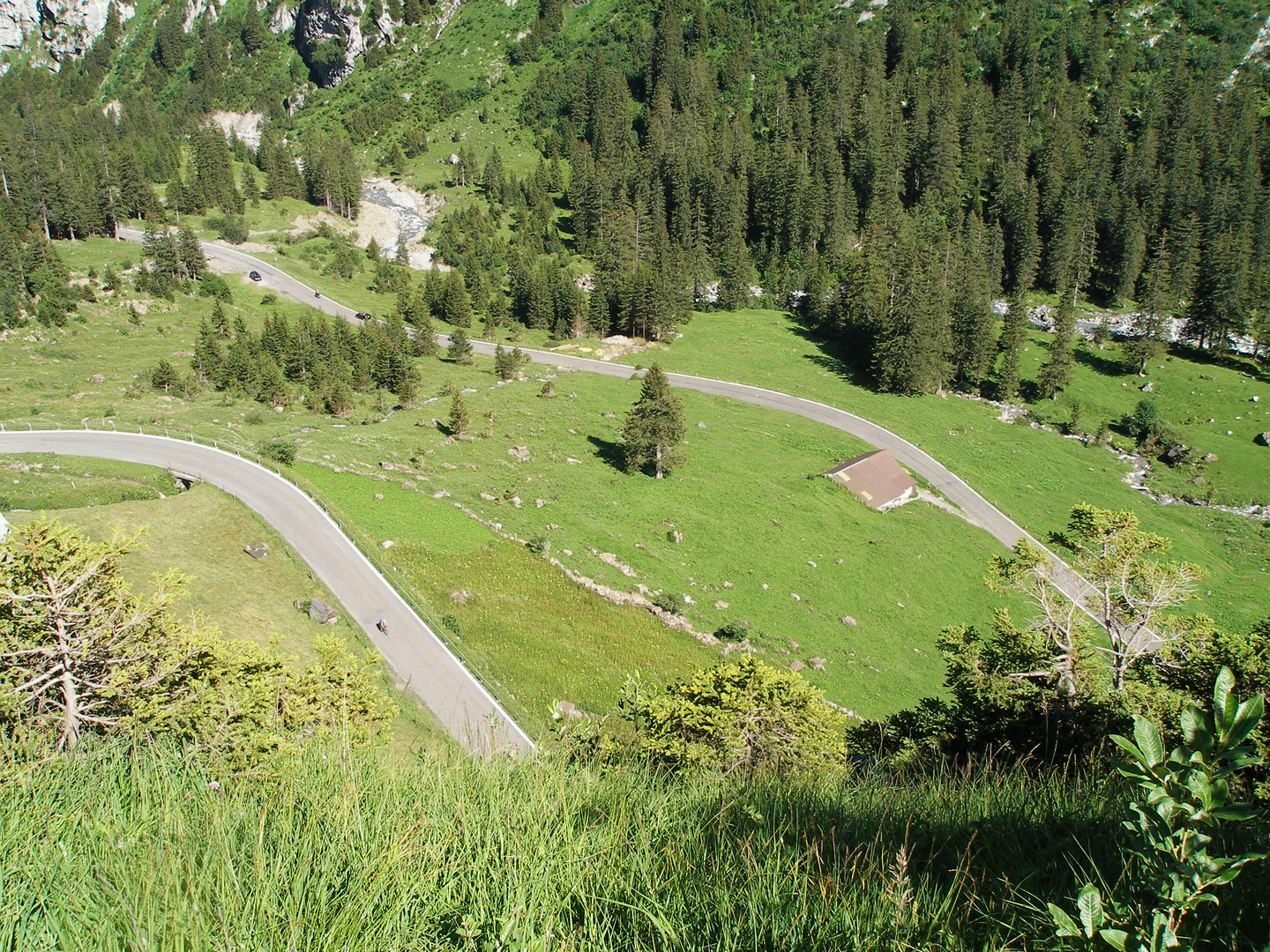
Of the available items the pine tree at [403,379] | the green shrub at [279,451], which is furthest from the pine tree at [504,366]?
the green shrub at [279,451]

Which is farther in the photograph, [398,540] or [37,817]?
[398,540]

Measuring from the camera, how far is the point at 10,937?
2736 millimetres

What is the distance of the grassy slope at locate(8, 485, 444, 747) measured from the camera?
2733cm

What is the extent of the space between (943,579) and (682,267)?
227 feet

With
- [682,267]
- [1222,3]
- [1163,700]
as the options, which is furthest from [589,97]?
[1163,700]

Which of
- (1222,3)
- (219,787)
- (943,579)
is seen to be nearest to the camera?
(219,787)

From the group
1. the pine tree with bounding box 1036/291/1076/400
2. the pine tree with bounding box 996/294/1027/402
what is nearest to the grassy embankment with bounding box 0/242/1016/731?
the pine tree with bounding box 996/294/1027/402

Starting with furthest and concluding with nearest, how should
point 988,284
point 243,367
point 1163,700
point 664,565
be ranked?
point 988,284
point 243,367
point 664,565
point 1163,700

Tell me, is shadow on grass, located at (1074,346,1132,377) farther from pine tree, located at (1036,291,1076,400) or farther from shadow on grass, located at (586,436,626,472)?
shadow on grass, located at (586,436,626,472)

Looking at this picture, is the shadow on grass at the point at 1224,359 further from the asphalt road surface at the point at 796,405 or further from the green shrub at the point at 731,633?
the green shrub at the point at 731,633

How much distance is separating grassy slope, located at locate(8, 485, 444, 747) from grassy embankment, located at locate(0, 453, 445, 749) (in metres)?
0.04

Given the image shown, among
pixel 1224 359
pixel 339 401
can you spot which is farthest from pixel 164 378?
pixel 1224 359

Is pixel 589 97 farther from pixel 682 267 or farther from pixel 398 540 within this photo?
pixel 398 540

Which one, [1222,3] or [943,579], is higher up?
[1222,3]
